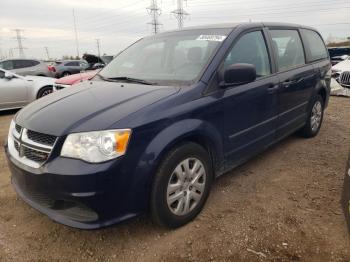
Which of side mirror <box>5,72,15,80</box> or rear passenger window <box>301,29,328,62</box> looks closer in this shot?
rear passenger window <box>301,29,328,62</box>

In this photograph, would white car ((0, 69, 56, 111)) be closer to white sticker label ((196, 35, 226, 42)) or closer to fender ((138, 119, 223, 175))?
white sticker label ((196, 35, 226, 42))

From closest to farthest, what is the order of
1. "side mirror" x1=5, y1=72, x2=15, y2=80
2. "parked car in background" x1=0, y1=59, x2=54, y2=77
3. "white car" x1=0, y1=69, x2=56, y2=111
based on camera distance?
"white car" x1=0, y1=69, x2=56, y2=111
"side mirror" x1=5, y1=72, x2=15, y2=80
"parked car in background" x1=0, y1=59, x2=54, y2=77

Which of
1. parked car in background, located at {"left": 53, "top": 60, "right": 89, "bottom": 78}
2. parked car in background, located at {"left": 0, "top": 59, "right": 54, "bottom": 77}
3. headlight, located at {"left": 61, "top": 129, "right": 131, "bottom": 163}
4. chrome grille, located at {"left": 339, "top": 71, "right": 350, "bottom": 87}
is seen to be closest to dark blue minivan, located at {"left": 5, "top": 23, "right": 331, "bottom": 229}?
headlight, located at {"left": 61, "top": 129, "right": 131, "bottom": 163}

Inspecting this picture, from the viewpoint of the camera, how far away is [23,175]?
8.09ft

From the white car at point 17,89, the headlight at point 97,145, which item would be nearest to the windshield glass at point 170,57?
the headlight at point 97,145

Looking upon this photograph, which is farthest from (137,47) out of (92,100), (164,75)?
(92,100)

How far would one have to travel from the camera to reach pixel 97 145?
2.23 metres

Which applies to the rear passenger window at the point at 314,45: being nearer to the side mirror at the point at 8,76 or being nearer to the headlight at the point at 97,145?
the headlight at the point at 97,145

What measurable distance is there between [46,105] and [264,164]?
265 cm

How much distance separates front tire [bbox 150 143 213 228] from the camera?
2.47 m

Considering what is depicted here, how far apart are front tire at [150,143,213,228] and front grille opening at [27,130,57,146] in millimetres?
792

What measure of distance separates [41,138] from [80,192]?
1.76ft

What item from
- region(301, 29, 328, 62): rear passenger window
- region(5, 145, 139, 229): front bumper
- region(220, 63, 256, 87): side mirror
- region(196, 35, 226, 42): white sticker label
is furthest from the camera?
region(301, 29, 328, 62): rear passenger window

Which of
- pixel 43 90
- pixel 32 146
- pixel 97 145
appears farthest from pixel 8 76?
pixel 97 145
